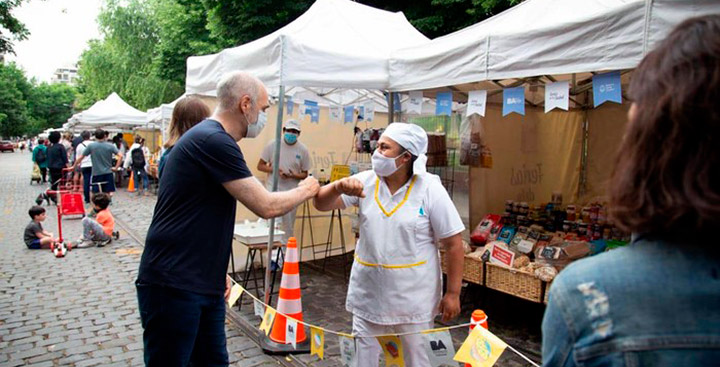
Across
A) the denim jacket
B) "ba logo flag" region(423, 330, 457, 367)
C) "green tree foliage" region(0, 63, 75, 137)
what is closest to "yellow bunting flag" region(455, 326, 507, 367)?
"ba logo flag" region(423, 330, 457, 367)

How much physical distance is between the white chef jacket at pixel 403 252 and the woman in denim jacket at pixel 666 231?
1994mm

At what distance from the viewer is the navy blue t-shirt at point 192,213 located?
93.8 inches

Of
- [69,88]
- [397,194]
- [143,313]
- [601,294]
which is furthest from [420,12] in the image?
[69,88]

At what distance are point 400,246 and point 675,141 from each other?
2.14 meters

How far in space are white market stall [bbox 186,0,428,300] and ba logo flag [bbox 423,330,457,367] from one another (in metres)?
2.68

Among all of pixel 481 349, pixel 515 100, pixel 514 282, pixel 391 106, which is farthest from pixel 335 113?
pixel 481 349

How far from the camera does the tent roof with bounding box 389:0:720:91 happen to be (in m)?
3.26

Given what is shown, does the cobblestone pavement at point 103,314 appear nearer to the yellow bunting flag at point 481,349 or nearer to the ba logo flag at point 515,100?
the yellow bunting flag at point 481,349

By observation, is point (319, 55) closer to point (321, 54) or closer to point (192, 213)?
point (321, 54)

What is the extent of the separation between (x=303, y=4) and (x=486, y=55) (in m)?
9.35

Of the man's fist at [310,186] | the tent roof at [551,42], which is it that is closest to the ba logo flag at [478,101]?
the tent roof at [551,42]

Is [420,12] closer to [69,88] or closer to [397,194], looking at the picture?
[397,194]

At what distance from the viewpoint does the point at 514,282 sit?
4848 millimetres

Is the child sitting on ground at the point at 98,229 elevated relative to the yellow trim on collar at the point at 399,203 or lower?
lower
